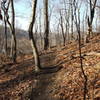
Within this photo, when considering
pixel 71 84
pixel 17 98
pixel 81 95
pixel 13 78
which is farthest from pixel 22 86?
pixel 81 95

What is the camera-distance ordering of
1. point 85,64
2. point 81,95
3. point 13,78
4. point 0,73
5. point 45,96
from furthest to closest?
point 0,73
point 13,78
point 85,64
point 45,96
point 81,95

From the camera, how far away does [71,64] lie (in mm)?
13680

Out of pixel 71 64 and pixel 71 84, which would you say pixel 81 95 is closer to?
pixel 71 84

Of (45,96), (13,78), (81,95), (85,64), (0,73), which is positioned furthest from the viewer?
(0,73)

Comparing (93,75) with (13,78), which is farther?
(13,78)

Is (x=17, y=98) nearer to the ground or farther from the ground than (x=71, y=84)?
nearer to the ground

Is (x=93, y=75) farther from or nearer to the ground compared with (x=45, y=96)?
farther from the ground

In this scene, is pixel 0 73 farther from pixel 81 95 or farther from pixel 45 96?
pixel 81 95

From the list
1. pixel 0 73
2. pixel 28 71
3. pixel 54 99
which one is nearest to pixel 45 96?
pixel 54 99

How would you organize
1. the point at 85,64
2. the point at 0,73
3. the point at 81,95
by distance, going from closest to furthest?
the point at 81,95 → the point at 85,64 → the point at 0,73

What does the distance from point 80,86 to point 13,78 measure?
228 inches

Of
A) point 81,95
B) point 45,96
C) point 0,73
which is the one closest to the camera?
point 81,95

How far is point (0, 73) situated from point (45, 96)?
7.11m

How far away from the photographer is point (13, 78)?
49.5 ft
